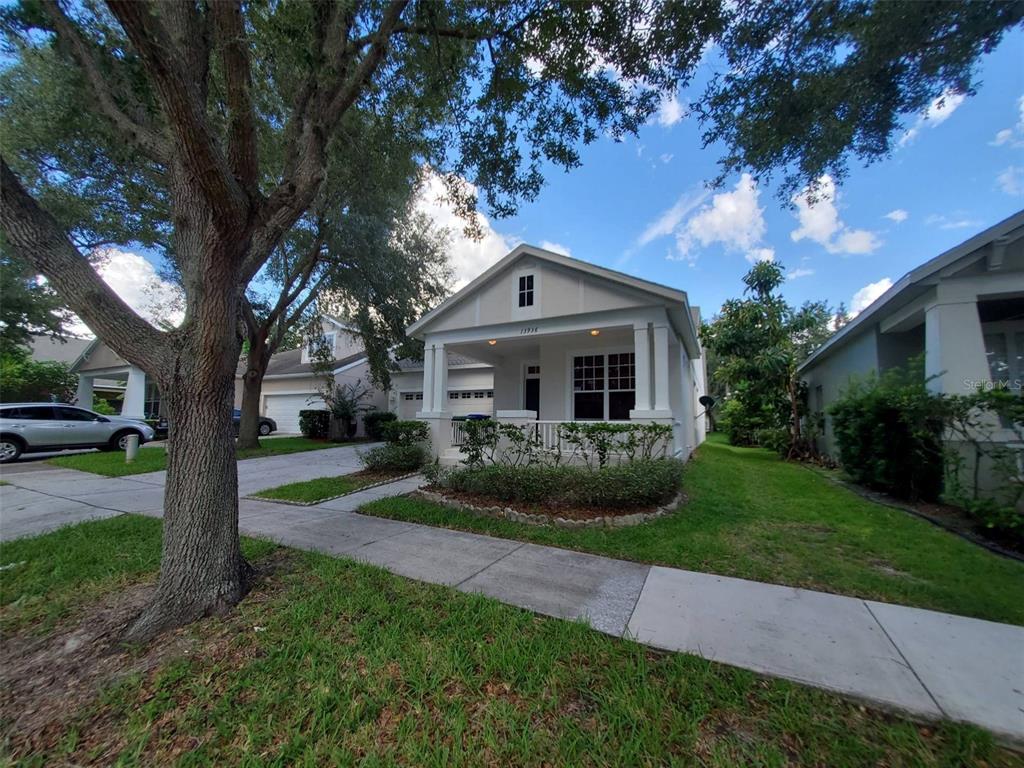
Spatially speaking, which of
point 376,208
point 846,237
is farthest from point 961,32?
point 376,208

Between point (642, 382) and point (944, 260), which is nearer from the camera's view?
point (944, 260)

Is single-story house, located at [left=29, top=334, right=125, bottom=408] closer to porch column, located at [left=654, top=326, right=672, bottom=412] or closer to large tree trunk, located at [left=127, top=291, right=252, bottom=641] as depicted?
large tree trunk, located at [left=127, top=291, right=252, bottom=641]

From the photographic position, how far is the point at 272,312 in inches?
538

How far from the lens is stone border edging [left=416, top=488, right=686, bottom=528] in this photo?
218 inches

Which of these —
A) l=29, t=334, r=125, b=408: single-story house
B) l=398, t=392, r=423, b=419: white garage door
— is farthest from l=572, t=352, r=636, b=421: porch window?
l=29, t=334, r=125, b=408: single-story house

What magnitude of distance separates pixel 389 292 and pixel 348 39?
961 centimetres

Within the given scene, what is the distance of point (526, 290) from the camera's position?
393 inches

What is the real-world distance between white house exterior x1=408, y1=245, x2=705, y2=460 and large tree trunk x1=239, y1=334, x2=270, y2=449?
6.53 meters

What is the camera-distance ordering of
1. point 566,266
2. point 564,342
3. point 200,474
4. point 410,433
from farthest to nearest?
point 564,342 → point 410,433 → point 566,266 → point 200,474

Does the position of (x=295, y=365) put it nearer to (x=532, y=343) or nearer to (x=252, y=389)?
(x=252, y=389)

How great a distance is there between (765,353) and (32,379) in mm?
34983

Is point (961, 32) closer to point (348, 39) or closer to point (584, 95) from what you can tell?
point (584, 95)

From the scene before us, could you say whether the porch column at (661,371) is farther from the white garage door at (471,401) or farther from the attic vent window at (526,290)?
the white garage door at (471,401)

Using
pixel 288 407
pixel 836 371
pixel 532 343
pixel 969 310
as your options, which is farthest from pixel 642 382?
pixel 288 407
